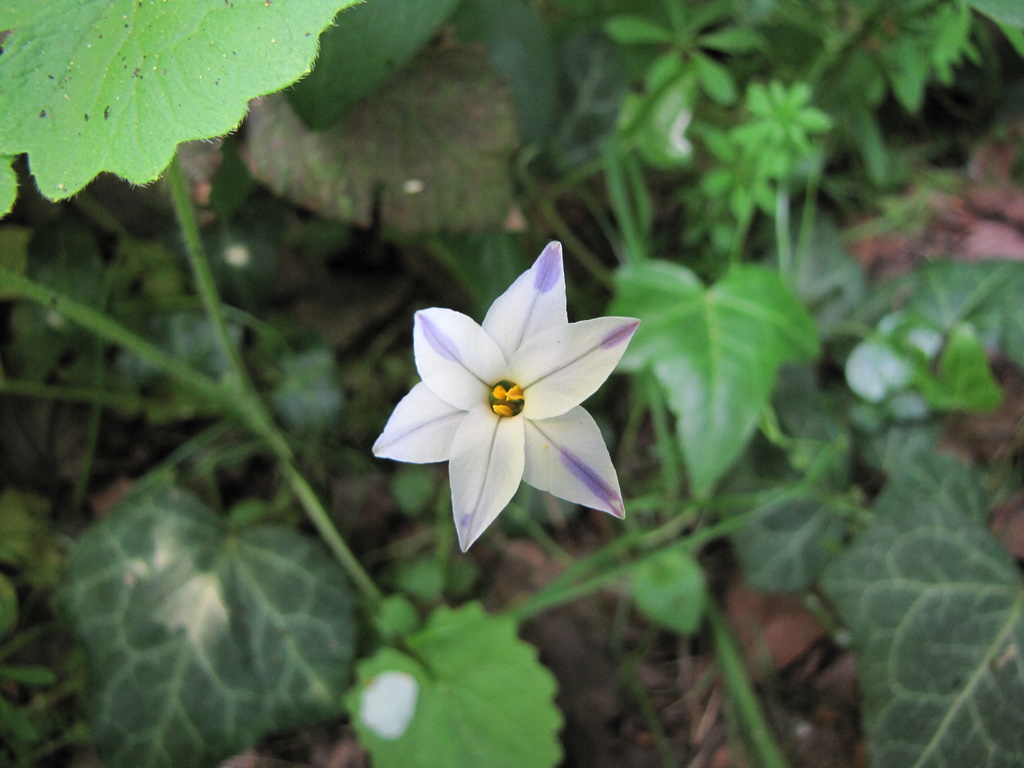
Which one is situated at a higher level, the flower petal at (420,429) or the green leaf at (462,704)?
the flower petal at (420,429)

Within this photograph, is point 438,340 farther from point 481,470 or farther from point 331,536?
point 331,536

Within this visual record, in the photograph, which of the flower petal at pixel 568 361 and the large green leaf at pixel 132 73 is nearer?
the flower petal at pixel 568 361

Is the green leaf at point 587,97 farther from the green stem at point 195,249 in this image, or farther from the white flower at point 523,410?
the white flower at point 523,410

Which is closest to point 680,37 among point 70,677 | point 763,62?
point 763,62

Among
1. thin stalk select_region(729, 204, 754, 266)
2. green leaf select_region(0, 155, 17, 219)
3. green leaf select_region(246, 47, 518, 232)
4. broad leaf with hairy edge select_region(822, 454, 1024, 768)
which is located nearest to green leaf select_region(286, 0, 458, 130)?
green leaf select_region(246, 47, 518, 232)

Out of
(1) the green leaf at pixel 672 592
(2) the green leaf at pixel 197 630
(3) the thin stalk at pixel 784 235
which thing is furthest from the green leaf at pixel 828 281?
(2) the green leaf at pixel 197 630

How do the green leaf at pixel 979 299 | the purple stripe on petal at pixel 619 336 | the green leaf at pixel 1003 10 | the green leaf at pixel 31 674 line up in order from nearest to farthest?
the purple stripe on petal at pixel 619 336
the green leaf at pixel 1003 10
the green leaf at pixel 31 674
the green leaf at pixel 979 299

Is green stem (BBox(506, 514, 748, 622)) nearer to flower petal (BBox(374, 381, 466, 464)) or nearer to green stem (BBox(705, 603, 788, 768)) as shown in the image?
green stem (BBox(705, 603, 788, 768))

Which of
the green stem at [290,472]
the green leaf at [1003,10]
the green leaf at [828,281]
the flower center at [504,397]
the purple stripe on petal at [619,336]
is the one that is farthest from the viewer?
the green leaf at [828,281]

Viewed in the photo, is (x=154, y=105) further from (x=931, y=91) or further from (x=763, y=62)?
(x=931, y=91)
